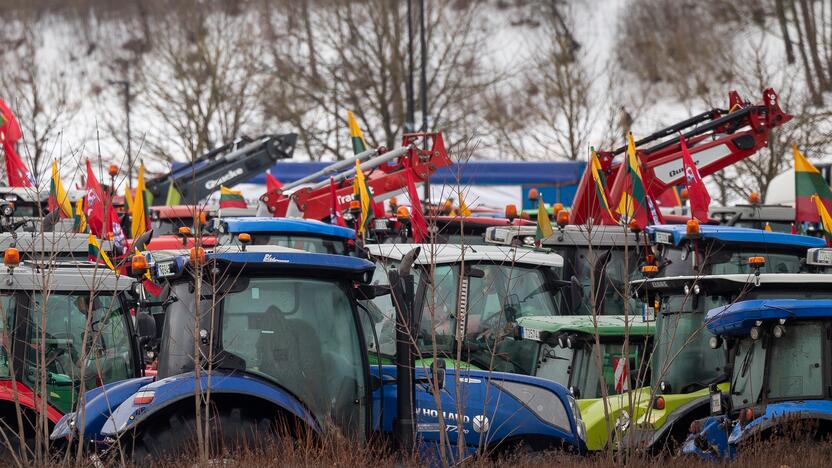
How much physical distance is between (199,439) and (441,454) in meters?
1.58

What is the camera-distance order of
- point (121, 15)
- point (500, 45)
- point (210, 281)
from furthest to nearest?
point (121, 15) → point (500, 45) → point (210, 281)

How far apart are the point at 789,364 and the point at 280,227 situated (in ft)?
25.4

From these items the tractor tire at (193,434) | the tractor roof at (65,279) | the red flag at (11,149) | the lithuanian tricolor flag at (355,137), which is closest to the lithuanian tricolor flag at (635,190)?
the lithuanian tricolor flag at (355,137)

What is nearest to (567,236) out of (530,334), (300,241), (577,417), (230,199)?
(300,241)

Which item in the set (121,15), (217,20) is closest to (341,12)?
(217,20)

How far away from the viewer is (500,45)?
167 feet

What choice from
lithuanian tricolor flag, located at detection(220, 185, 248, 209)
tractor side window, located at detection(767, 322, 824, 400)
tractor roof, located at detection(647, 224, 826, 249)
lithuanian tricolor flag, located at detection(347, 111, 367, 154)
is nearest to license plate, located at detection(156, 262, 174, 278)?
tractor side window, located at detection(767, 322, 824, 400)

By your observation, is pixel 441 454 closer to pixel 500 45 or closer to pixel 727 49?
pixel 727 49

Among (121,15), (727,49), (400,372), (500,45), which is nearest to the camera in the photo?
(400,372)

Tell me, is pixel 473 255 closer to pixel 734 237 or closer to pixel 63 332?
pixel 734 237

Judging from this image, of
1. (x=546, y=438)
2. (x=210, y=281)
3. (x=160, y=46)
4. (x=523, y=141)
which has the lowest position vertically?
(x=546, y=438)

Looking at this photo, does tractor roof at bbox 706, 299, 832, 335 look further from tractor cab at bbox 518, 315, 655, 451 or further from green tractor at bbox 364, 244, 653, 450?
tractor cab at bbox 518, 315, 655, 451

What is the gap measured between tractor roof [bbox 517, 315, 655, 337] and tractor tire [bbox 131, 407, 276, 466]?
393 centimetres

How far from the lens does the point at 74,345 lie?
10742 millimetres
